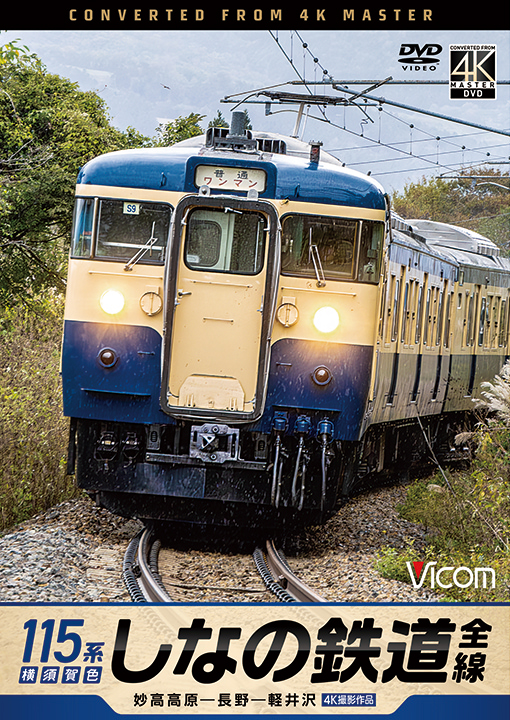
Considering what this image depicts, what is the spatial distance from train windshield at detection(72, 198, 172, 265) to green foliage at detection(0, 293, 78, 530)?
3.21m

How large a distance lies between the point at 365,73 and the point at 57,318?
6369 millimetres

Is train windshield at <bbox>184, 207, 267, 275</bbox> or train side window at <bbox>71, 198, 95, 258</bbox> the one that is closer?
train windshield at <bbox>184, 207, 267, 275</bbox>

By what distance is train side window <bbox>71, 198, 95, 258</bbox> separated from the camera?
28.7 feet

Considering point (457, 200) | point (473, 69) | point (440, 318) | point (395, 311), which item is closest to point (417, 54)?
point (473, 69)

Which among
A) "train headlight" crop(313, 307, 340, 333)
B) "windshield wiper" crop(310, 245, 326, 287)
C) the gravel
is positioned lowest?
the gravel

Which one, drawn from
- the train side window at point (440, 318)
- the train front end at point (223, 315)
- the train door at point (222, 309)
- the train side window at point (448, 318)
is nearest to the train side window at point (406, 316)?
the train side window at point (440, 318)

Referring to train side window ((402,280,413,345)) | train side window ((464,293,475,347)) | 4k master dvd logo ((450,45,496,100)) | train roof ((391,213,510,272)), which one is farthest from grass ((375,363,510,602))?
train roof ((391,213,510,272))

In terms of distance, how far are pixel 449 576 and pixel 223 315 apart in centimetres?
278

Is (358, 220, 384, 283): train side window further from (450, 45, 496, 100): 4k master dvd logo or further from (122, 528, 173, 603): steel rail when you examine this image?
(122, 528, 173, 603): steel rail

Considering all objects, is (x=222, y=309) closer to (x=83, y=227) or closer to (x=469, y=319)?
(x=83, y=227)

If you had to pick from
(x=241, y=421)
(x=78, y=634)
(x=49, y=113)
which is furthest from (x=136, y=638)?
(x=49, y=113)

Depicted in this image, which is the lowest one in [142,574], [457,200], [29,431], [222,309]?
[142,574]

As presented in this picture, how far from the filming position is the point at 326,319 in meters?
8.70

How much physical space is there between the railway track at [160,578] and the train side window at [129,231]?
2466mm
